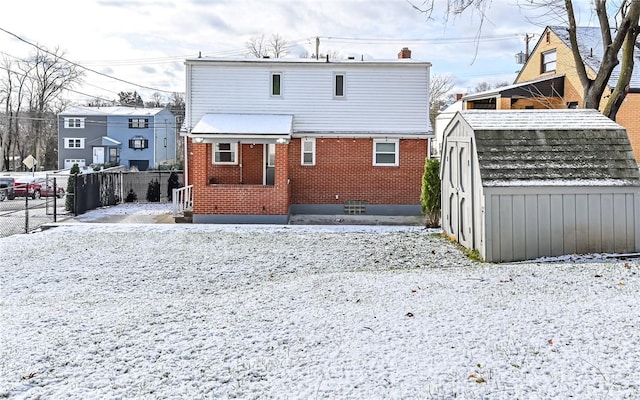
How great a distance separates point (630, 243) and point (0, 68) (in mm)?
54050

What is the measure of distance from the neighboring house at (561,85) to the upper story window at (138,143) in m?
32.4

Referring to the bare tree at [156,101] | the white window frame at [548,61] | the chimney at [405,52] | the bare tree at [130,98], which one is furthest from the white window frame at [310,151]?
the bare tree at [130,98]

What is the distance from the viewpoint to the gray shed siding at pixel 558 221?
29.2ft

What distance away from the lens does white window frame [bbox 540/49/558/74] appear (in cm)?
2714

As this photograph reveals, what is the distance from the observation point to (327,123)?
17.7 m

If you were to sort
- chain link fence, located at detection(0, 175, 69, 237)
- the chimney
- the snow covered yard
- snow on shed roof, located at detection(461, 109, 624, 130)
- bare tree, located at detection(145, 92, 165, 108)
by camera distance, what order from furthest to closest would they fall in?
bare tree, located at detection(145, 92, 165, 108), the chimney, chain link fence, located at detection(0, 175, 69, 237), snow on shed roof, located at detection(461, 109, 624, 130), the snow covered yard

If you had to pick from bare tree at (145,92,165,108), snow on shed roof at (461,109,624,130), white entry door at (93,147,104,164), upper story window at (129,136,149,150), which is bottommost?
snow on shed roof at (461,109,624,130)

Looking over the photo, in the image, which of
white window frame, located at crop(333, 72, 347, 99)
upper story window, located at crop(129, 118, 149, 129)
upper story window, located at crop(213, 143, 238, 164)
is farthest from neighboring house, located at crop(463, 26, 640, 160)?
upper story window, located at crop(129, 118, 149, 129)

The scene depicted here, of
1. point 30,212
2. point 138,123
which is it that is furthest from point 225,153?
point 138,123

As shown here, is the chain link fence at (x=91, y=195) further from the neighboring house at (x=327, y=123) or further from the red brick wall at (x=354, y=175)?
the red brick wall at (x=354, y=175)

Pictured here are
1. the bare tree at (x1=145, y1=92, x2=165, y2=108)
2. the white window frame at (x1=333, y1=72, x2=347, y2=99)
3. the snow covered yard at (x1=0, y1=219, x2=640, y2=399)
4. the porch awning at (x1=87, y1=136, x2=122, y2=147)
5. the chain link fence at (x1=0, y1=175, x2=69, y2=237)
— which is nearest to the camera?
the snow covered yard at (x1=0, y1=219, x2=640, y2=399)

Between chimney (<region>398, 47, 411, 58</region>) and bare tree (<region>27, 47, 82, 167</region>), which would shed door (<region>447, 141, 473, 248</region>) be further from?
bare tree (<region>27, 47, 82, 167</region>)

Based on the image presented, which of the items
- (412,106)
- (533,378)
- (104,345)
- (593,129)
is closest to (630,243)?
(593,129)

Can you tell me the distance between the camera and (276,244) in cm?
1130
